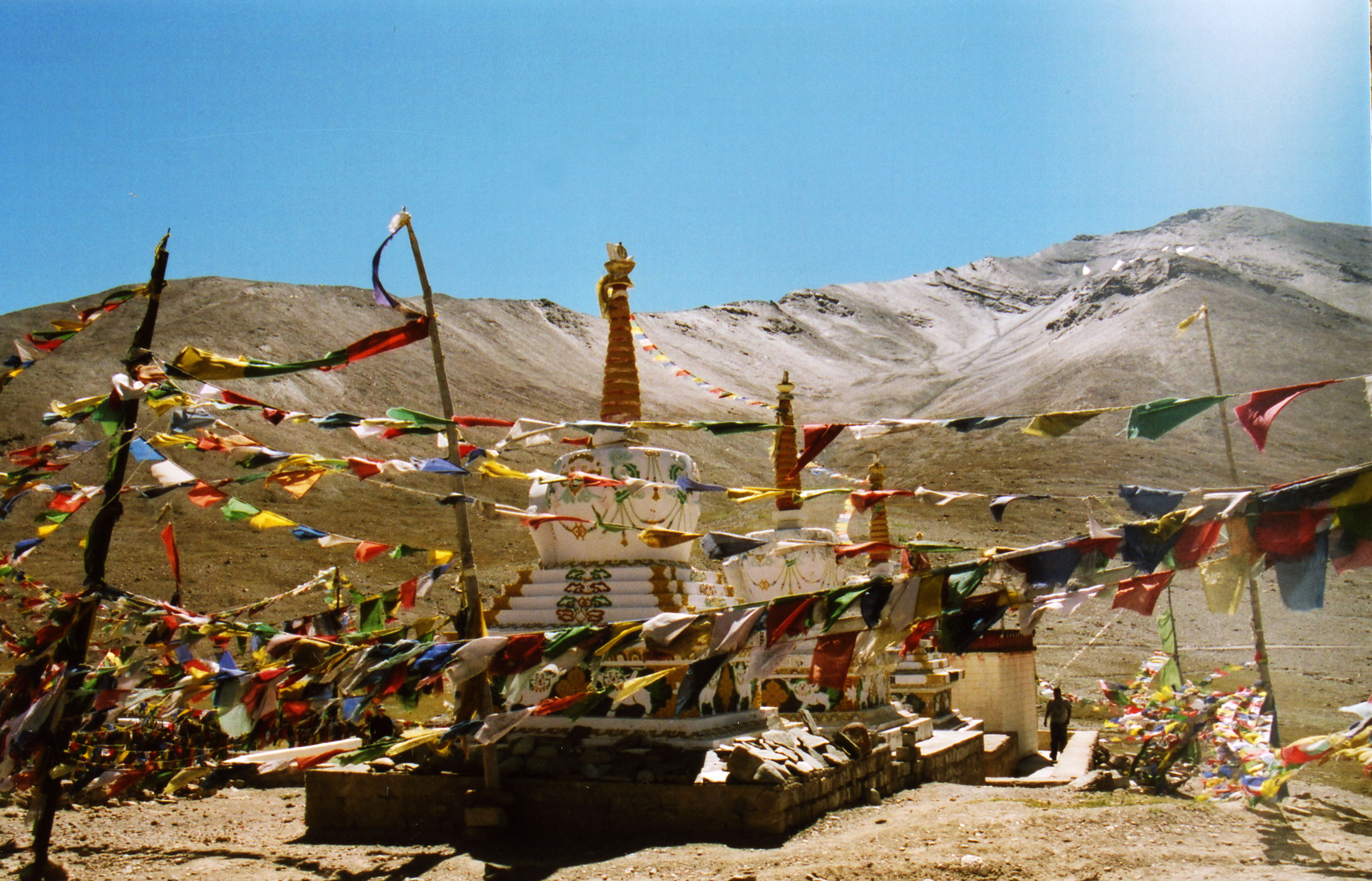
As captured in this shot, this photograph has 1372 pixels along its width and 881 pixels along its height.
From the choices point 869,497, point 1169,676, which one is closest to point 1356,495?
point 869,497

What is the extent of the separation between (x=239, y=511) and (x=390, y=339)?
1.35 m

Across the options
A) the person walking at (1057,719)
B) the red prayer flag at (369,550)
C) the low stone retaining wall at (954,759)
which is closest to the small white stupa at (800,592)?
the low stone retaining wall at (954,759)

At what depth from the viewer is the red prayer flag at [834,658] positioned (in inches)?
Answer: 170

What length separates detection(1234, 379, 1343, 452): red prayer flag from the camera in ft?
13.0

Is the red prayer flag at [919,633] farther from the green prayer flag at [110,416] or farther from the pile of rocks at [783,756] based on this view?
the green prayer flag at [110,416]

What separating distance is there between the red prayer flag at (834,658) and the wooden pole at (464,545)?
2248 mm

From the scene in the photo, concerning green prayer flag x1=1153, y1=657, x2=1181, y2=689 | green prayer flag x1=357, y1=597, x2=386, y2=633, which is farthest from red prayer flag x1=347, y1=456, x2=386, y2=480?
green prayer flag x1=1153, y1=657, x2=1181, y2=689

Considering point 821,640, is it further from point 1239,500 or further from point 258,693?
point 258,693

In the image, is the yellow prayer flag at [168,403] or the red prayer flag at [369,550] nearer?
the yellow prayer flag at [168,403]

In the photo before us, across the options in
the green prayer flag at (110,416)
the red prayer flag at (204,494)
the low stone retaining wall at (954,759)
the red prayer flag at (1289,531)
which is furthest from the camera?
the low stone retaining wall at (954,759)

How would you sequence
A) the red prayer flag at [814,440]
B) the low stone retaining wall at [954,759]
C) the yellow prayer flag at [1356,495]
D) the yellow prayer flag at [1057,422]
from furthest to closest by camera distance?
1. the low stone retaining wall at [954,759]
2. the red prayer flag at [814,440]
3. the yellow prayer flag at [1057,422]
4. the yellow prayer flag at [1356,495]

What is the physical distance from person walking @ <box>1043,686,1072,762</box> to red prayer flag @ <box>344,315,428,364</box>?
1010 cm

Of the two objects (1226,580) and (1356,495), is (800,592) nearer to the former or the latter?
(1226,580)

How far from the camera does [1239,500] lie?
3699mm
